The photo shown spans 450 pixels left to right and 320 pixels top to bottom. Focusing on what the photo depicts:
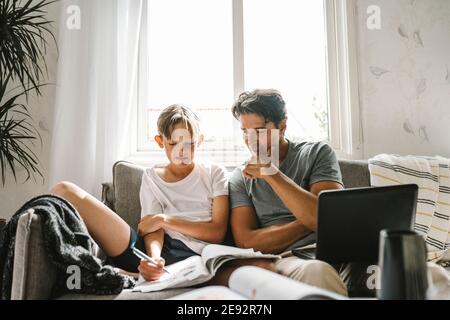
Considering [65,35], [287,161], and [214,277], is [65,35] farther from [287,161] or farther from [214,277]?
[214,277]

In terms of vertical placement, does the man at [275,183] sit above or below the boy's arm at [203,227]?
above

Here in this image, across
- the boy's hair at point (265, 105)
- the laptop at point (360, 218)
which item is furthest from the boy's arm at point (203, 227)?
the laptop at point (360, 218)

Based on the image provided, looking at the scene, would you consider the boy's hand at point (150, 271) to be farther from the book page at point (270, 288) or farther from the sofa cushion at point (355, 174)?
the sofa cushion at point (355, 174)

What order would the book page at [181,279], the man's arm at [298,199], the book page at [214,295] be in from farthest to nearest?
the man's arm at [298,199]
the book page at [181,279]
the book page at [214,295]

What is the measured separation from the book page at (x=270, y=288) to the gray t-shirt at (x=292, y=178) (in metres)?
0.69

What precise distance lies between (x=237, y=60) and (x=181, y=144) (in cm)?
90

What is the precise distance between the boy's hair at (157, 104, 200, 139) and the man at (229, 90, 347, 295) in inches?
7.5

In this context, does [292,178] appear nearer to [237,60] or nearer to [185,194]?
[185,194]

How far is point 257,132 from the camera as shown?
149cm

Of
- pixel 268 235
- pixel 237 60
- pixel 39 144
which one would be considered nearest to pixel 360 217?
pixel 268 235

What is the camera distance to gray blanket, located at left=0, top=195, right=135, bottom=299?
103 centimetres

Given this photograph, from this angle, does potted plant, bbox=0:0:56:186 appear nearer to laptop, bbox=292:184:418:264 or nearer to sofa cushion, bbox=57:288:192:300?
sofa cushion, bbox=57:288:192:300

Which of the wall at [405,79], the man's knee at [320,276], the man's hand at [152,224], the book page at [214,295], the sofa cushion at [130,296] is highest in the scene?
the wall at [405,79]

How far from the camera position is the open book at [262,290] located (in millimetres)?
598
